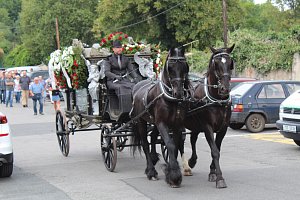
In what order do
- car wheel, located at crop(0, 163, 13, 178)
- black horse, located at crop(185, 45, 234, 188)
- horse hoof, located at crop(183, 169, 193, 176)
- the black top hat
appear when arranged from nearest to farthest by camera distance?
black horse, located at crop(185, 45, 234, 188) → horse hoof, located at crop(183, 169, 193, 176) → car wheel, located at crop(0, 163, 13, 178) → the black top hat

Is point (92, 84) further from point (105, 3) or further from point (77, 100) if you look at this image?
point (105, 3)

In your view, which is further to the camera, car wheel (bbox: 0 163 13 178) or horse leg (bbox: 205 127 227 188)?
car wheel (bbox: 0 163 13 178)

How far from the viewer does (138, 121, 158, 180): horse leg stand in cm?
995

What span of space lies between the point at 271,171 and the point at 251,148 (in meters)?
3.52

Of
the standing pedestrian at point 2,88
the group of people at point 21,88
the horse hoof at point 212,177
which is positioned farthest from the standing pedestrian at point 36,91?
the horse hoof at point 212,177

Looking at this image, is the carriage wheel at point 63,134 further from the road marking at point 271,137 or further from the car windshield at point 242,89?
the car windshield at point 242,89

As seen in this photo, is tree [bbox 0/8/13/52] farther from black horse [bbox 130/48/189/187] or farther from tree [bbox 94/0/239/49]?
black horse [bbox 130/48/189/187]

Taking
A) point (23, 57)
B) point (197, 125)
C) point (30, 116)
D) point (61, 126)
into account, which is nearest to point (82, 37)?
point (23, 57)

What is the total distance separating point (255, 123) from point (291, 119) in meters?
4.62

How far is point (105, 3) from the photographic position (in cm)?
4822

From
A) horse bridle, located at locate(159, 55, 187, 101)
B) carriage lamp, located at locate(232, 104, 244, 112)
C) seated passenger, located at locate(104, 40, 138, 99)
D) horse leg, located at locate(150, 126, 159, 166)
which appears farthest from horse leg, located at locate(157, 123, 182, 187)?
carriage lamp, located at locate(232, 104, 244, 112)

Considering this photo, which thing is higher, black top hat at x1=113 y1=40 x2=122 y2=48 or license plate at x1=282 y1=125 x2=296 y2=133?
black top hat at x1=113 y1=40 x2=122 y2=48

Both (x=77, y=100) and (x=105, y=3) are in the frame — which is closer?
(x=77, y=100)

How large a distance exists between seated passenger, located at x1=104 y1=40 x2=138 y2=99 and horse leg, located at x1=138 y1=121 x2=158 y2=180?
38.2 inches
